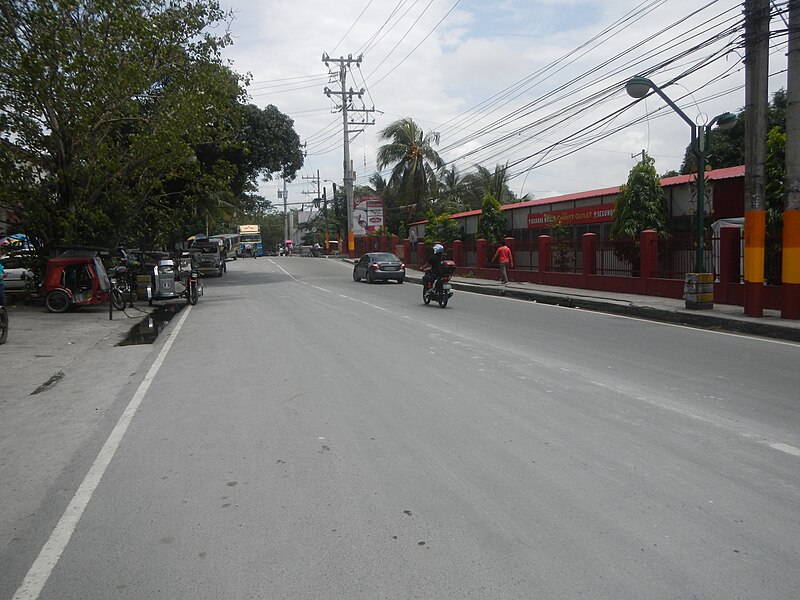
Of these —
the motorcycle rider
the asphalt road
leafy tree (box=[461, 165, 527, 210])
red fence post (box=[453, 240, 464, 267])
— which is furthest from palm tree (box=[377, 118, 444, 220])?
the asphalt road

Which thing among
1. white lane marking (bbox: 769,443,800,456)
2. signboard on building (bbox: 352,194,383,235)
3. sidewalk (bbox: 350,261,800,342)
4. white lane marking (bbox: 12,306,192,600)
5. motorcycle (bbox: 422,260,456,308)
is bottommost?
white lane marking (bbox: 12,306,192,600)

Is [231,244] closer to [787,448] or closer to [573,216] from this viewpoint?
[573,216]

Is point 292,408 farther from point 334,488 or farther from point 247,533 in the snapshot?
point 247,533

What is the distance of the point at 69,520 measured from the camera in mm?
4402

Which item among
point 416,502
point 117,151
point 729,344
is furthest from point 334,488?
point 117,151

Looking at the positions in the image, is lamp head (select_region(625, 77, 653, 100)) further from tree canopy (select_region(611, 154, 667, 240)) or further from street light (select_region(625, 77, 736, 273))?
tree canopy (select_region(611, 154, 667, 240))

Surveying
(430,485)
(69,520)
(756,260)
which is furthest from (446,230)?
(69,520)

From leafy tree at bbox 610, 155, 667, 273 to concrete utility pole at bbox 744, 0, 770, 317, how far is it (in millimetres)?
6829

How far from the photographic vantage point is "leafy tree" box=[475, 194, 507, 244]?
1323 inches

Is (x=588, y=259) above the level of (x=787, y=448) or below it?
above

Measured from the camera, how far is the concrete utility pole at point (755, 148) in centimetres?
1438

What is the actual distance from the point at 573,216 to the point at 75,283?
763 inches

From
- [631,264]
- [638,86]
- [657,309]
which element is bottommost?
[657,309]

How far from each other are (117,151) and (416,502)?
794 inches
